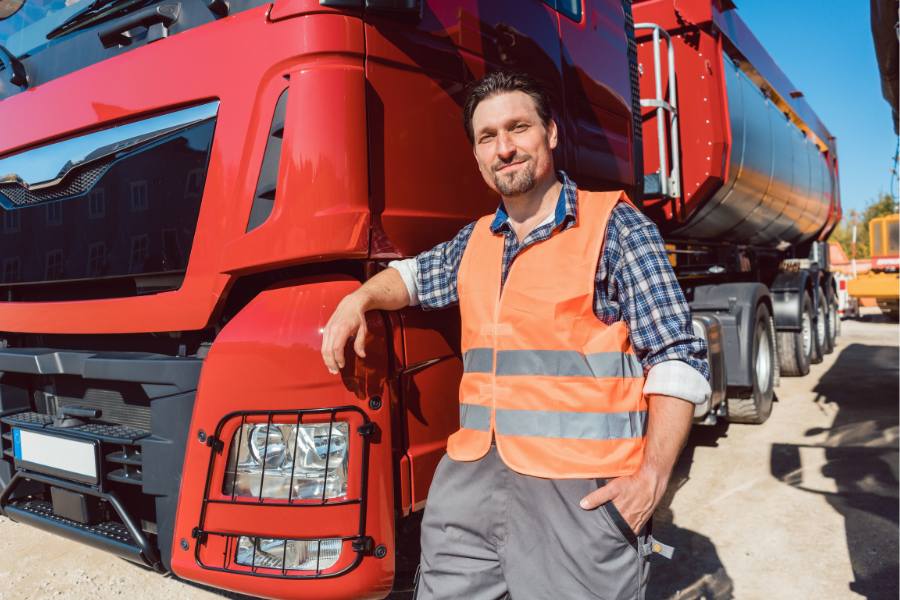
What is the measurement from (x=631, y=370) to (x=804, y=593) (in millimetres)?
1684

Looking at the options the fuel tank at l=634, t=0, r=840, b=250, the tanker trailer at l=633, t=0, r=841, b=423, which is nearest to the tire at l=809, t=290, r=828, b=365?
the tanker trailer at l=633, t=0, r=841, b=423

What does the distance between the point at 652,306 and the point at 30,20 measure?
2.57 metres

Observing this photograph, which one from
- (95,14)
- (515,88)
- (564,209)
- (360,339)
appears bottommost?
(360,339)

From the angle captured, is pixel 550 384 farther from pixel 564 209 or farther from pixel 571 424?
pixel 564 209

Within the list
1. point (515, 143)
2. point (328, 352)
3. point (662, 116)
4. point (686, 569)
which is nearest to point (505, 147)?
point (515, 143)

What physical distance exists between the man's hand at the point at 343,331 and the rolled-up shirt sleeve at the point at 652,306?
1.90 feet

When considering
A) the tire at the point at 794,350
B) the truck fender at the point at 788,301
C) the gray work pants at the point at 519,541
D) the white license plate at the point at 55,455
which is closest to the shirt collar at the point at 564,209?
the gray work pants at the point at 519,541

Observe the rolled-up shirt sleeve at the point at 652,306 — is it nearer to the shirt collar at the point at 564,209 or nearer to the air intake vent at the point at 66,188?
the shirt collar at the point at 564,209

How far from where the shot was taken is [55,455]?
213 cm

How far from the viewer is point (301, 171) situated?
1762mm

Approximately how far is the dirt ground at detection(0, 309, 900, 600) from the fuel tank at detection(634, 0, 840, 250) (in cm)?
160

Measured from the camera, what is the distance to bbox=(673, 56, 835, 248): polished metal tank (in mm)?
4750

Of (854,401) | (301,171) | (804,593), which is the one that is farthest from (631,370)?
(854,401)

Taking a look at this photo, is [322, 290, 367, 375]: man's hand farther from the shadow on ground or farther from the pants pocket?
the shadow on ground
